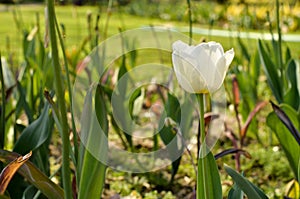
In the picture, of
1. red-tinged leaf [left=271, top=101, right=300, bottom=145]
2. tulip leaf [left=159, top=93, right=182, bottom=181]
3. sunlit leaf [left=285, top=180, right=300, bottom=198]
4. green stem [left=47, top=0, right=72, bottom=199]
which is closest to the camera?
green stem [left=47, top=0, right=72, bottom=199]

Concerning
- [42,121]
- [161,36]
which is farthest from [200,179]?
[161,36]

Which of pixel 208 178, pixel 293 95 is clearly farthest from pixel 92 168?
pixel 293 95

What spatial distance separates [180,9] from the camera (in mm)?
10648

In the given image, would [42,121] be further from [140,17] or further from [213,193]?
[140,17]

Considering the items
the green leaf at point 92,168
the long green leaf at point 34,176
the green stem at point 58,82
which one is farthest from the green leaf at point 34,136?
the green stem at point 58,82

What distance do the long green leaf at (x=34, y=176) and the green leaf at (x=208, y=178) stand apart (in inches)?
13.5

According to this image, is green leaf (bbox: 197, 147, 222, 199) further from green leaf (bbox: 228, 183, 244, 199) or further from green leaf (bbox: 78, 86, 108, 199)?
green leaf (bbox: 78, 86, 108, 199)

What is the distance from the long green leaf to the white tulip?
412 mm

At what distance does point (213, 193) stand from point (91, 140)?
295mm

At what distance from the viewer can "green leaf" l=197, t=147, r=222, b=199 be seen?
1.05 meters

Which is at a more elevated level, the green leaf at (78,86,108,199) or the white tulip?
the white tulip

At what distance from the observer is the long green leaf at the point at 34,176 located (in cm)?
112

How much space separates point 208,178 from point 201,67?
28 cm

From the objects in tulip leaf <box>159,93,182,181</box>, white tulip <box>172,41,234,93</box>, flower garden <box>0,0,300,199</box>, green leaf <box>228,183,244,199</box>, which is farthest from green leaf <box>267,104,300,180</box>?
white tulip <box>172,41,234,93</box>
